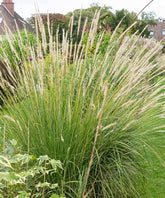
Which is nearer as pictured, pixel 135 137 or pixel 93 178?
pixel 93 178

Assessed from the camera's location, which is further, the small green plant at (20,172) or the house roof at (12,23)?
the house roof at (12,23)

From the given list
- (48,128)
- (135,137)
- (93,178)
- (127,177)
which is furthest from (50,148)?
(135,137)

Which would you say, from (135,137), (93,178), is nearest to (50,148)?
(93,178)

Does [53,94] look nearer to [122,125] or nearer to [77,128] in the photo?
[77,128]

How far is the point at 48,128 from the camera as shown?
200 cm

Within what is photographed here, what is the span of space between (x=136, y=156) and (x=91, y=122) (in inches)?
22.9

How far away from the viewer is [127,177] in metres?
2.01

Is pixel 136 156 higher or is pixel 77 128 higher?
pixel 77 128

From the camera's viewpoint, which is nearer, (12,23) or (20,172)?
(20,172)

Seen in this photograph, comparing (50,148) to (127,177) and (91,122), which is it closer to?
(91,122)

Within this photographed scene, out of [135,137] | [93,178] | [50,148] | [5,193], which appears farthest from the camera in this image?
[135,137]

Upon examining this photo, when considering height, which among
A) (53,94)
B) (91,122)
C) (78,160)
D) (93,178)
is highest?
(53,94)

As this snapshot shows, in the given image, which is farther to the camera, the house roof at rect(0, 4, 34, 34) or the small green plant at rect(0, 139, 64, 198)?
the house roof at rect(0, 4, 34, 34)

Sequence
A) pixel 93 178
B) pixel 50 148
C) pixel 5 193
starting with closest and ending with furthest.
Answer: pixel 5 193, pixel 50 148, pixel 93 178
